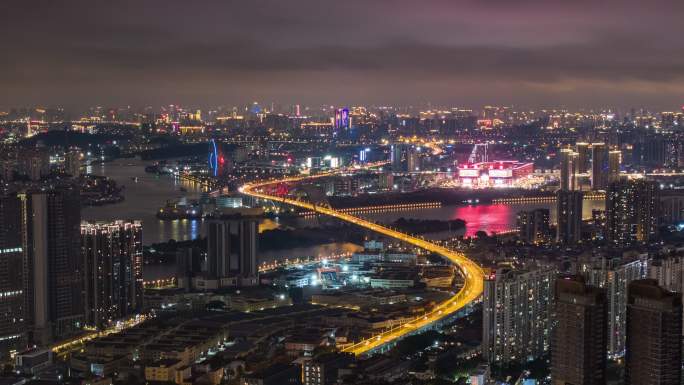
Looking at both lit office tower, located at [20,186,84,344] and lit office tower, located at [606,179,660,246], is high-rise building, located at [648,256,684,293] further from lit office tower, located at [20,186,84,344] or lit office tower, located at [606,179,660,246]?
lit office tower, located at [606,179,660,246]

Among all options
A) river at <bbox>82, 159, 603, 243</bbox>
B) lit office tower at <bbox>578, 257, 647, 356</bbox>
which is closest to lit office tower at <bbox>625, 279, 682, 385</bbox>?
lit office tower at <bbox>578, 257, 647, 356</bbox>

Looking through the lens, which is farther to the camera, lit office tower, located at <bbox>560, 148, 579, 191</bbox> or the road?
lit office tower, located at <bbox>560, 148, 579, 191</bbox>

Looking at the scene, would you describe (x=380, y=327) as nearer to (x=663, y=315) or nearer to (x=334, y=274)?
(x=334, y=274)

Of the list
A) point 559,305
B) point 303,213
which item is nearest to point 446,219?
point 303,213

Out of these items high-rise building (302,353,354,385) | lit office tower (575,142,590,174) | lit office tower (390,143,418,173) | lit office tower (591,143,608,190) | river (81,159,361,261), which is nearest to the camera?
high-rise building (302,353,354,385)

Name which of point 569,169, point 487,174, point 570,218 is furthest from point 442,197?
point 570,218

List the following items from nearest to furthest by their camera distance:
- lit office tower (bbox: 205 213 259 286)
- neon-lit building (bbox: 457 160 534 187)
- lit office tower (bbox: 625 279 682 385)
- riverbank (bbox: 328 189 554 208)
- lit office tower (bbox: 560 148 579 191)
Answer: lit office tower (bbox: 625 279 682 385)
lit office tower (bbox: 205 213 259 286)
riverbank (bbox: 328 189 554 208)
lit office tower (bbox: 560 148 579 191)
neon-lit building (bbox: 457 160 534 187)


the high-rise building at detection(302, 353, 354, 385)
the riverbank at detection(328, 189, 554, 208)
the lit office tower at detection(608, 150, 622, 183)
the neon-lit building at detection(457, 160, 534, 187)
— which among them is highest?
the lit office tower at detection(608, 150, 622, 183)
